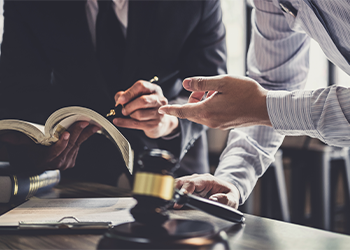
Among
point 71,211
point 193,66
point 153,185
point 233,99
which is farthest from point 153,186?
point 193,66

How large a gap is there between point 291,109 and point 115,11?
900mm

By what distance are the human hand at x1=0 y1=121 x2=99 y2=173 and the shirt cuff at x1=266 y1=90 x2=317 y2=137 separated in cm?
50

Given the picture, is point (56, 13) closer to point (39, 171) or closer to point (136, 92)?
point (136, 92)

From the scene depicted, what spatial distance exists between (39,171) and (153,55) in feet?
2.27

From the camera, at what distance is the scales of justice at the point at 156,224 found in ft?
1.08

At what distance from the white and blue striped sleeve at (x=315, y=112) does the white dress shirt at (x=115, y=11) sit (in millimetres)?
869

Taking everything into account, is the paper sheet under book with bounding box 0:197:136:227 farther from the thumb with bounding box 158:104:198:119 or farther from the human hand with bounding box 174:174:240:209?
the thumb with bounding box 158:104:198:119

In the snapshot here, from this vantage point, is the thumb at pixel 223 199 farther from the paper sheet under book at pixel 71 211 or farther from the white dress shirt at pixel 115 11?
the white dress shirt at pixel 115 11

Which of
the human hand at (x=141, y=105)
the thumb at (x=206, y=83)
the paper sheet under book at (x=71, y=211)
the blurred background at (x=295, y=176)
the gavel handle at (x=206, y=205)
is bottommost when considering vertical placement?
the blurred background at (x=295, y=176)

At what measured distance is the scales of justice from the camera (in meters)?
0.33

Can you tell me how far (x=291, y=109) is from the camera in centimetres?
72

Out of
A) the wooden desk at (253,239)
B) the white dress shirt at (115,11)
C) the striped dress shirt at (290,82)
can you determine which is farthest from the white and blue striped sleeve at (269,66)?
the white dress shirt at (115,11)

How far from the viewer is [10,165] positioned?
877 mm

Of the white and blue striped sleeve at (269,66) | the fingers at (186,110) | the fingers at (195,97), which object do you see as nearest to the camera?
the fingers at (186,110)
